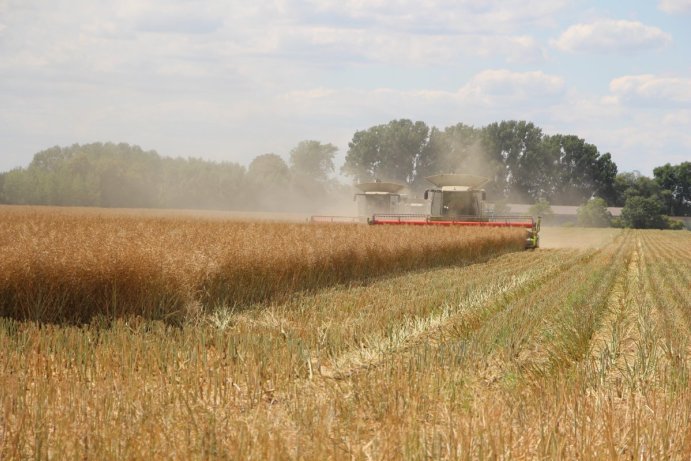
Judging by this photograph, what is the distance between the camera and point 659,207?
85.6 meters

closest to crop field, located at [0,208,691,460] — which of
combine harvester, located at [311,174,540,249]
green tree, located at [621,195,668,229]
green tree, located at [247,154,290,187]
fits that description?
combine harvester, located at [311,174,540,249]

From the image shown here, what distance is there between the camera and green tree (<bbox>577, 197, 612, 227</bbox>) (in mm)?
80125

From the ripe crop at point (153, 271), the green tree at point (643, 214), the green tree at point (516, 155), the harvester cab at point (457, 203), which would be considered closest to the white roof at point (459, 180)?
the harvester cab at point (457, 203)

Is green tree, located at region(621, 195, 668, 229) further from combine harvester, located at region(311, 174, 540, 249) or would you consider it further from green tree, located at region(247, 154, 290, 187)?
combine harvester, located at region(311, 174, 540, 249)

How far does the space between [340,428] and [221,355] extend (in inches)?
91.2

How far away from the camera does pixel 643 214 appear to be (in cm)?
8388

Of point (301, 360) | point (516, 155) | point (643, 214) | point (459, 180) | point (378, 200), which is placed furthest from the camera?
point (516, 155)

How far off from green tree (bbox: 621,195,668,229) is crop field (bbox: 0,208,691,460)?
74823 millimetres

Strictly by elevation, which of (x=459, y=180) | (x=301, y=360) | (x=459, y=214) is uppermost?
(x=459, y=180)

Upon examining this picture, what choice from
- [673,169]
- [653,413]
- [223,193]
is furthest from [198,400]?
[673,169]

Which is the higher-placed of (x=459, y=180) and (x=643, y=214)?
(x=459, y=180)

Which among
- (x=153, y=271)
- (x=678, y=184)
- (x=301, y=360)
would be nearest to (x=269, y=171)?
(x=678, y=184)

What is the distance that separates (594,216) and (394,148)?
29.7 metres

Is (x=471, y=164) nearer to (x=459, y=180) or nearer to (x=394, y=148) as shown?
(x=394, y=148)
